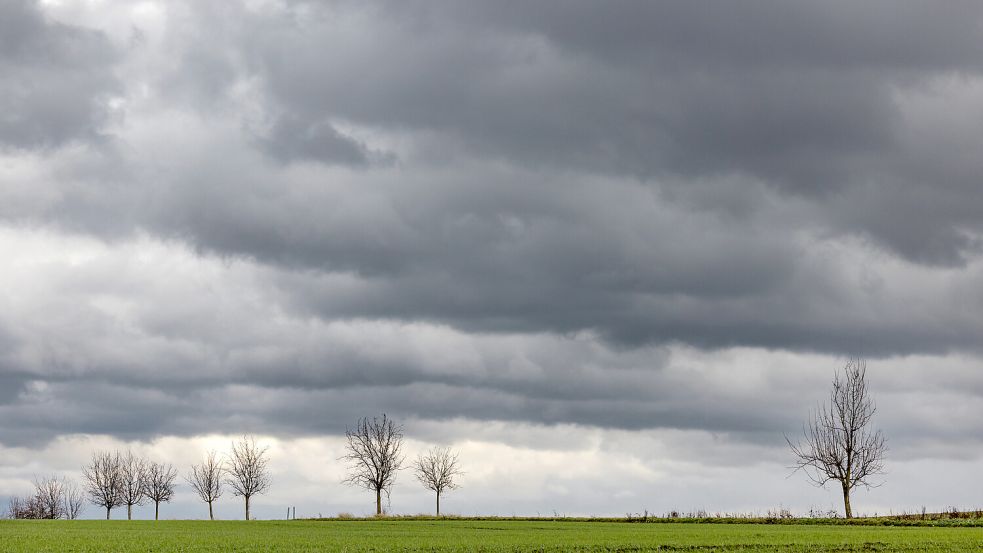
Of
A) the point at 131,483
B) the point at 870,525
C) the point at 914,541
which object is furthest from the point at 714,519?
the point at 131,483

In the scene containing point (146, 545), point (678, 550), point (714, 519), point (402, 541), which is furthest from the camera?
point (714, 519)

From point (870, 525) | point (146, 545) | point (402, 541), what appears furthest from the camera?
point (870, 525)

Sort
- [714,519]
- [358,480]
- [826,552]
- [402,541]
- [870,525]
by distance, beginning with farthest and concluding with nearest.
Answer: [358,480], [714,519], [870,525], [402,541], [826,552]

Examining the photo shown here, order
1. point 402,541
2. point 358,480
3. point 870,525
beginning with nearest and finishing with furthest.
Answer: point 402,541 < point 870,525 < point 358,480

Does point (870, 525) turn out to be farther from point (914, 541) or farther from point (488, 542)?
point (488, 542)

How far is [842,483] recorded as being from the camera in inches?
3132

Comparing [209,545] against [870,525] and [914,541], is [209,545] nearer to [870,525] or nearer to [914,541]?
[914,541]

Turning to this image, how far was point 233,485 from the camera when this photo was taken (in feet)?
391

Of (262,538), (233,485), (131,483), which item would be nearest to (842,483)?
(262,538)

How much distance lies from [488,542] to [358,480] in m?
63.4

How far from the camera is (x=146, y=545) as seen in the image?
4584 cm

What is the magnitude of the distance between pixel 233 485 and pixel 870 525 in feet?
251

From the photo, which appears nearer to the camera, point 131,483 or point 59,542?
point 59,542

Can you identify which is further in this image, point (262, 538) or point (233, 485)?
point (233, 485)
